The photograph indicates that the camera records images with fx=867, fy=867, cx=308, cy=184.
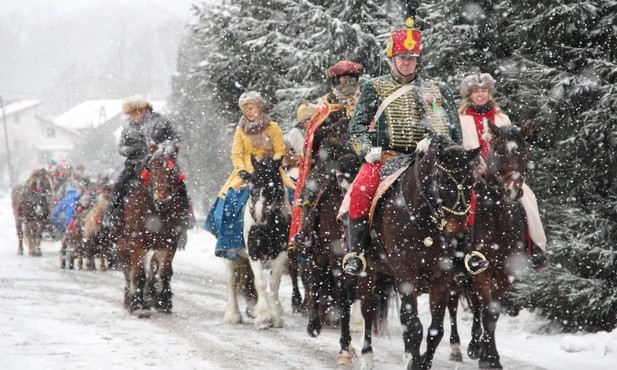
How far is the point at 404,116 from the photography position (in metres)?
7.86

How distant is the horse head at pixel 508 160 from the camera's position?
820 centimetres

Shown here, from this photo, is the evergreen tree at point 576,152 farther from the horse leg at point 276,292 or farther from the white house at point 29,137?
the white house at point 29,137

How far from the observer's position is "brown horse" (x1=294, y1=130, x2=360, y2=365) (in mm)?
8844

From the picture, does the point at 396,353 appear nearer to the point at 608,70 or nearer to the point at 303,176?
the point at 303,176

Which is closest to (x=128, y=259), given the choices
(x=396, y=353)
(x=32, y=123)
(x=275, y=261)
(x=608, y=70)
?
(x=275, y=261)

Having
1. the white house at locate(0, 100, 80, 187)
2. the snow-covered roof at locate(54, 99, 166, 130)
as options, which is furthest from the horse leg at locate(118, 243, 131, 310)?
the snow-covered roof at locate(54, 99, 166, 130)

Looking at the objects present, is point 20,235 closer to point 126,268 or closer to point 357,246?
point 126,268

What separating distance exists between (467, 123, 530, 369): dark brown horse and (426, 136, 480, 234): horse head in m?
1.44

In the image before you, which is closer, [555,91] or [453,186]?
[453,186]

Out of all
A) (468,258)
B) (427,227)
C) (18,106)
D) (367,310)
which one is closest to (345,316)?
(367,310)

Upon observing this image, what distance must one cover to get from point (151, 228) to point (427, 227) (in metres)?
5.56

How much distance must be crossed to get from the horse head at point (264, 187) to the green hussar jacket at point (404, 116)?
8.87 ft

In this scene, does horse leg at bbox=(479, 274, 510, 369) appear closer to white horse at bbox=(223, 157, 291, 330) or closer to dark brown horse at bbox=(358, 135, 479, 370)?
dark brown horse at bbox=(358, 135, 479, 370)

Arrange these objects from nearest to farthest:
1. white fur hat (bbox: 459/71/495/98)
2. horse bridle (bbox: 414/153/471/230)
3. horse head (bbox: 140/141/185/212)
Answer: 1. horse bridle (bbox: 414/153/471/230)
2. white fur hat (bbox: 459/71/495/98)
3. horse head (bbox: 140/141/185/212)
